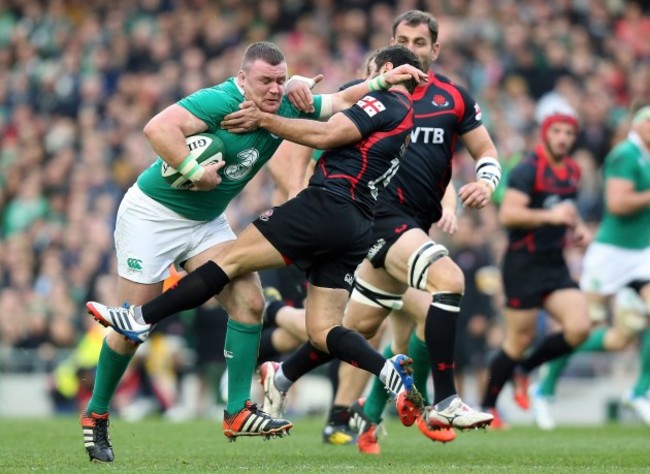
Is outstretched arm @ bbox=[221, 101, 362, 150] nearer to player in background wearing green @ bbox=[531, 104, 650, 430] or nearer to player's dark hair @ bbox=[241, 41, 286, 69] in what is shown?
player's dark hair @ bbox=[241, 41, 286, 69]

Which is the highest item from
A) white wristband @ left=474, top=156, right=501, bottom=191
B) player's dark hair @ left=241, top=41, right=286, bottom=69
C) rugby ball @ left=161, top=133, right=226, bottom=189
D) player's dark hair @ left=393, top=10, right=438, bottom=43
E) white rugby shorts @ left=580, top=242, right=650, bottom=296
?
player's dark hair @ left=393, top=10, right=438, bottom=43

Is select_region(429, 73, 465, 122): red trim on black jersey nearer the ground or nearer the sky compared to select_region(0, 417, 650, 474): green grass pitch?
nearer the sky

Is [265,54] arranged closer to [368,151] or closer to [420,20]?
[368,151]

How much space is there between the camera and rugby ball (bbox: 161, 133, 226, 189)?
7543 mm

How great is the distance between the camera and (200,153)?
7.55m

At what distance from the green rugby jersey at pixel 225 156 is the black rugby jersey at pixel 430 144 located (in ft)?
4.06

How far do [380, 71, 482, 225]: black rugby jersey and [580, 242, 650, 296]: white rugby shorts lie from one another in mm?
3973

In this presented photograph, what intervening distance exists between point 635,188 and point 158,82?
994 cm

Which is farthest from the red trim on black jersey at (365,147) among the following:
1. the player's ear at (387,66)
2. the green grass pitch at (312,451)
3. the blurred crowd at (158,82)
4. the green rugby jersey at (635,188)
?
the blurred crowd at (158,82)

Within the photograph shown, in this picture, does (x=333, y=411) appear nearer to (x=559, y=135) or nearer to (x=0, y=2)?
(x=559, y=135)

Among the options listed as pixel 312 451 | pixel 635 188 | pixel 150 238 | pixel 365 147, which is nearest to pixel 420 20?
pixel 365 147

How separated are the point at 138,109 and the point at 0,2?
4406mm

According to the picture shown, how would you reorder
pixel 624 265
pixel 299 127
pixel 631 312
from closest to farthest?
pixel 299 127
pixel 624 265
pixel 631 312

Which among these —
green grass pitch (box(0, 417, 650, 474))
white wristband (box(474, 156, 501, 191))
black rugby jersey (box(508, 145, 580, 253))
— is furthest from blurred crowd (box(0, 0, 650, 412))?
white wristband (box(474, 156, 501, 191))
